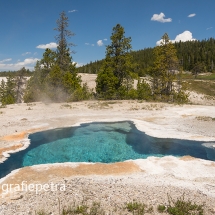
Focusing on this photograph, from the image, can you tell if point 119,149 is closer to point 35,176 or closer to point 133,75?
point 35,176

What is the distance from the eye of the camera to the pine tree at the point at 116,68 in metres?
38.8

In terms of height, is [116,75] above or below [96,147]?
above

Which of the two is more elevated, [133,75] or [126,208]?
[133,75]

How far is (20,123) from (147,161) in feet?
46.4

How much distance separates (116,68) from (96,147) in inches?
988

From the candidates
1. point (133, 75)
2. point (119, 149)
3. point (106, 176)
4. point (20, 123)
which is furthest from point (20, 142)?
point (133, 75)

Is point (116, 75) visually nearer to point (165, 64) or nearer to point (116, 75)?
point (116, 75)

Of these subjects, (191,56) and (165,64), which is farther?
(191,56)

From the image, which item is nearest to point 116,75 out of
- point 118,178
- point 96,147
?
point 96,147

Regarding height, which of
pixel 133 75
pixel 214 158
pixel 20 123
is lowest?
pixel 214 158

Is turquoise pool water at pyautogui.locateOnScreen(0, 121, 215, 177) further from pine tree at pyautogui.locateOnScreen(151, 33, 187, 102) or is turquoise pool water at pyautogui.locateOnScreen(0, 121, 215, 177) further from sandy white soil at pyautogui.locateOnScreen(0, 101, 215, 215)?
pine tree at pyautogui.locateOnScreen(151, 33, 187, 102)

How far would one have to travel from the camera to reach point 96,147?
17.2m

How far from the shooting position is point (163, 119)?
24.2 meters

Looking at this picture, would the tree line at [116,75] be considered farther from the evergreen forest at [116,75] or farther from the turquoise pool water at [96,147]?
the turquoise pool water at [96,147]
